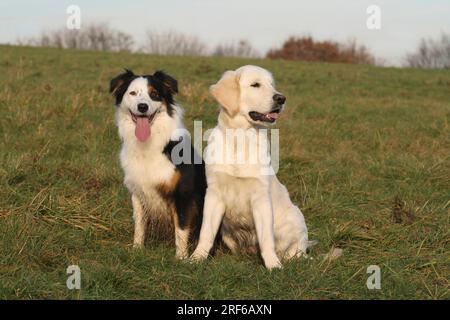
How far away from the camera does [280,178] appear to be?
23.2 feet

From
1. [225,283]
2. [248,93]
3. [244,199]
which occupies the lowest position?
[225,283]

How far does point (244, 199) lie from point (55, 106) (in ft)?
19.1

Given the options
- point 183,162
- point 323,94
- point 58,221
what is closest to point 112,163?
point 58,221

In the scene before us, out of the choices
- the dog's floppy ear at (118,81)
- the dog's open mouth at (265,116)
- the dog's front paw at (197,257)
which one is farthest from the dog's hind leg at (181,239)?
the dog's floppy ear at (118,81)

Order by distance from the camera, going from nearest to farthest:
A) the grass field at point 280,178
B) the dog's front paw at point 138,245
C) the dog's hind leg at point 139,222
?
1. the grass field at point 280,178
2. the dog's front paw at point 138,245
3. the dog's hind leg at point 139,222

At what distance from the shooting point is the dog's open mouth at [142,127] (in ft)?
15.2

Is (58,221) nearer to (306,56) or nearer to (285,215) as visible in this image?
(285,215)

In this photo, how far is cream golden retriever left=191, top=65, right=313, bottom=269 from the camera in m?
4.25

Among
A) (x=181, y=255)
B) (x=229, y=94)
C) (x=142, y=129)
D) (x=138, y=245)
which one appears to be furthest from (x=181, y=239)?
(x=229, y=94)

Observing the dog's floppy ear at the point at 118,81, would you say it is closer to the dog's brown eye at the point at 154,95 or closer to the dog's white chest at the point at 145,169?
the dog's brown eye at the point at 154,95

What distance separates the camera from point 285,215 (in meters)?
4.55

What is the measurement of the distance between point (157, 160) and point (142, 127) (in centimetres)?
29

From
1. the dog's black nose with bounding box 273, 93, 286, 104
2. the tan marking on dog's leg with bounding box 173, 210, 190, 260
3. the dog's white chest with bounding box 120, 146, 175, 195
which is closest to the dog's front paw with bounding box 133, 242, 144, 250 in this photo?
the tan marking on dog's leg with bounding box 173, 210, 190, 260

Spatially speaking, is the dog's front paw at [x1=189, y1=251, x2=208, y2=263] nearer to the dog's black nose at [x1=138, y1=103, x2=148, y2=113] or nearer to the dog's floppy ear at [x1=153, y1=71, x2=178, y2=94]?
the dog's black nose at [x1=138, y1=103, x2=148, y2=113]
